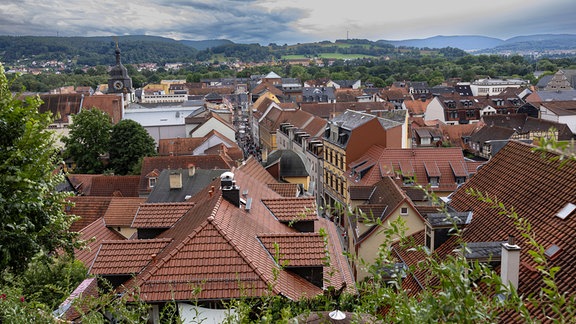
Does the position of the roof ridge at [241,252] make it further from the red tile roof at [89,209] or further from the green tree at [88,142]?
the green tree at [88,142]

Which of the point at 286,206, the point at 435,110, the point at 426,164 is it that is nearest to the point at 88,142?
the point at 426,164

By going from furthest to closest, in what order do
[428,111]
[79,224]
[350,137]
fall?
[428,111], [350,137], [79,224]

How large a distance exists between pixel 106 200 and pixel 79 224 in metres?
2.47

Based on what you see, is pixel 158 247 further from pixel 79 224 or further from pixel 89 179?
pixel 89 179

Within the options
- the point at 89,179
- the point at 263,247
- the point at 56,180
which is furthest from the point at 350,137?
the point at 56,180

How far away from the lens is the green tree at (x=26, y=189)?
12.0 m

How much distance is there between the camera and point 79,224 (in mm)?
31594

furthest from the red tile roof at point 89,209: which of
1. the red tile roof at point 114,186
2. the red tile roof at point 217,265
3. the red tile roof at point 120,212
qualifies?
the red tile roof at point 217,265

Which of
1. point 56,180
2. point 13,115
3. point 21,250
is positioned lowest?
point 21,250

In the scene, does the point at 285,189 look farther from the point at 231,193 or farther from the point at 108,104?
the point at 108,104

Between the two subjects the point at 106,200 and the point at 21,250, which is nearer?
the point at 21,250

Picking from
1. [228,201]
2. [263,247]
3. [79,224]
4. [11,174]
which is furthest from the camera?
[79,224]

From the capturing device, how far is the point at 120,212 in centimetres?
3123

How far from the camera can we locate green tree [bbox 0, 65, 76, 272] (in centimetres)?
1199
